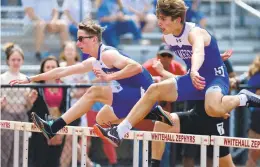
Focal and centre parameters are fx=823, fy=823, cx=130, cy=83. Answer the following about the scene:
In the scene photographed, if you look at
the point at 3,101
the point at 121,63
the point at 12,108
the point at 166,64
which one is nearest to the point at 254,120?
the point at 166,64

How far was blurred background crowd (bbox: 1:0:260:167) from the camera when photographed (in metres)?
10.1

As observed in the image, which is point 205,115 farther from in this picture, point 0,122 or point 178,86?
point 0,122

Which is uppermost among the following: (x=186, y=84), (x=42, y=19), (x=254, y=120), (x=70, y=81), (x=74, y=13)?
(x=74, y=13)

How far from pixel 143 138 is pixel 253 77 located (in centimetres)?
314

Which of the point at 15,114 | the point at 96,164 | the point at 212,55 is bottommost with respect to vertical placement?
the point at 96,164

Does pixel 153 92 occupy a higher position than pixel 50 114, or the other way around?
pixel 153 92

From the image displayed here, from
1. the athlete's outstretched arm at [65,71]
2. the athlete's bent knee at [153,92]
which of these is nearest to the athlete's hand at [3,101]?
the athlete's outstretched arm at [65,71]

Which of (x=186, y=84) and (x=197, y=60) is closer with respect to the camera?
(x=197, y=60)

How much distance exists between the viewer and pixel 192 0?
13594 mm

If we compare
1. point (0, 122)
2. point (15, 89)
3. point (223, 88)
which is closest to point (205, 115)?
point (223, 88)

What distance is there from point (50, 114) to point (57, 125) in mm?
1892

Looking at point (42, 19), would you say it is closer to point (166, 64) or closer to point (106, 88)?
point (166, 64)

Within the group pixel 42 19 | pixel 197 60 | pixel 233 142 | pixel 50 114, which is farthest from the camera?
pixel 42 19

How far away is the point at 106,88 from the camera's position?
8523 mm
